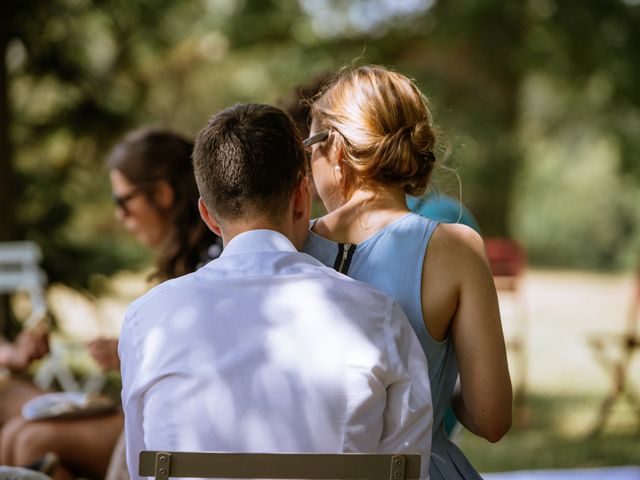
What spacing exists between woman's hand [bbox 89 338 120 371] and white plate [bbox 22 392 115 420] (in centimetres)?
32

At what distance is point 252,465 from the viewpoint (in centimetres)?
152

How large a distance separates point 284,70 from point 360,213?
25.4 feet

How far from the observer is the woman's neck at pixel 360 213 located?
188 centimetres

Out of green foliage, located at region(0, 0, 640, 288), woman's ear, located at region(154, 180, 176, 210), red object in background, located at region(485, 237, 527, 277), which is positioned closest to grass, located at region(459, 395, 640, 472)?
red object in background, located at region(485, 237, 527, 277)

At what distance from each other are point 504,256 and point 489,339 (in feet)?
17.1

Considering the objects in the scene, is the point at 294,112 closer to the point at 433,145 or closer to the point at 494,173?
the point at 433,145

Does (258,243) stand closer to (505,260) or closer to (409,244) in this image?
(409,244)

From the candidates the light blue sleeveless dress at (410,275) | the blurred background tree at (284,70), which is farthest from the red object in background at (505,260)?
the light blue sleeveless dress at (410,275)

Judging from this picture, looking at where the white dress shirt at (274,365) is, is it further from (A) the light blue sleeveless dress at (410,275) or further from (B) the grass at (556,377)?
(B) the grass at (556,377)

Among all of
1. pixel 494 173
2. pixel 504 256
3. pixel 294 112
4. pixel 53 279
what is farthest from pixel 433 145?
pixel 494 173

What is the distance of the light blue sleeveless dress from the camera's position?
5.86ft

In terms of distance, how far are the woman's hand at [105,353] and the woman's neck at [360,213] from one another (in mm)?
1203

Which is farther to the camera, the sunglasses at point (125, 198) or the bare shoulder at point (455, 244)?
the sunglasses at point (125, 198)

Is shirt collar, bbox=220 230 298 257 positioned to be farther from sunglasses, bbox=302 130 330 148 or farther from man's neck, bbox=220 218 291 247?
sunglasses, bbox=302 130 330 148
